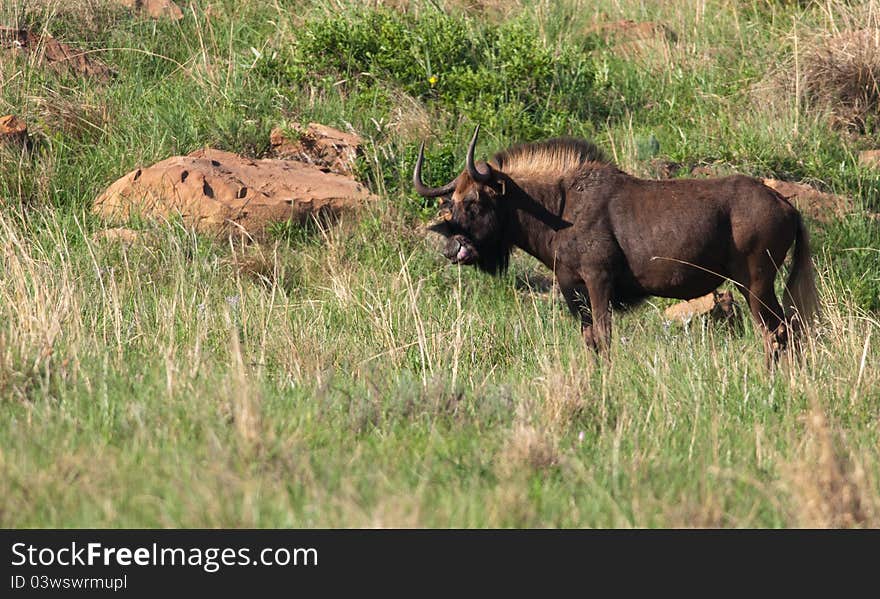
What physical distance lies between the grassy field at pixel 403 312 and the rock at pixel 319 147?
0.20 m

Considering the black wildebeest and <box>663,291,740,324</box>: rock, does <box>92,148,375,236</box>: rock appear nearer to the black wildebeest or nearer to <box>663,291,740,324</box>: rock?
the black wildebeest

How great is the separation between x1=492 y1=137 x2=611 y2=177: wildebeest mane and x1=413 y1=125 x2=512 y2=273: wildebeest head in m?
0.33

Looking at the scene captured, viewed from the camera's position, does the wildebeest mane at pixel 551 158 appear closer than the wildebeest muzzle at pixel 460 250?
No

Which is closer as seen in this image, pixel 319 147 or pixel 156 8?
pixel 319 147

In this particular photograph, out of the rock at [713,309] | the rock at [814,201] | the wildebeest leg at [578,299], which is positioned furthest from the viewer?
the rock at [814,201]

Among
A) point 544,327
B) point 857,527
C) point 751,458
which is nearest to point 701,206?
point 544,327

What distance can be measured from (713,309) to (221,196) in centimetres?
411

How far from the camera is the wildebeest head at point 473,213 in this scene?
8.21m

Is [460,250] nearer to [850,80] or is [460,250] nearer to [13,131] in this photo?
[13,131]

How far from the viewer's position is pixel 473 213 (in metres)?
8.21

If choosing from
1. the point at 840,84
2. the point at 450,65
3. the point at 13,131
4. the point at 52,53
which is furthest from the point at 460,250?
the point at 52,53

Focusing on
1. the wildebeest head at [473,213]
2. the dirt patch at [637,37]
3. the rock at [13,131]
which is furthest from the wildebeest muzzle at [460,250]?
the dirt patch at [637,37]

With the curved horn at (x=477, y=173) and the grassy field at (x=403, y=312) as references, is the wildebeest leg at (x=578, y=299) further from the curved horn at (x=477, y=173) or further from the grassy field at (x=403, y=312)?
the curved horn at (x=477, y=173)

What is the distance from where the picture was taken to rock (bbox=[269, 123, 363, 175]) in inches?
423
